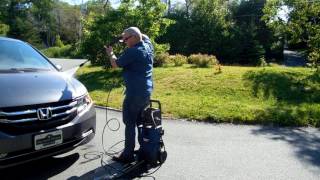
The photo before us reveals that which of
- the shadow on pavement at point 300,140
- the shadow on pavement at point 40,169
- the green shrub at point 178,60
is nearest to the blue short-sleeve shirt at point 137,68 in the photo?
the shadow on pavement at point 40,169

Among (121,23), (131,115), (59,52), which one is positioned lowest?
(131,115)

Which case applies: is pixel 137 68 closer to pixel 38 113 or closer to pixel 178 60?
pixel 38 113

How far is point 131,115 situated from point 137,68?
64cm

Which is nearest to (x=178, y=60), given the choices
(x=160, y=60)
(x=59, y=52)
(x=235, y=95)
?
(x=160, y=60)

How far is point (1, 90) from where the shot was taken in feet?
15.6

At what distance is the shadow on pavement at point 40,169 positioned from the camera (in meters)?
5.14

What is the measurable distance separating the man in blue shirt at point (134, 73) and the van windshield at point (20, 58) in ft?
4.52

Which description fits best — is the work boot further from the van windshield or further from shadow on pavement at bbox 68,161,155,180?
the van windshield

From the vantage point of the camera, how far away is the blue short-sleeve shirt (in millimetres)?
5160

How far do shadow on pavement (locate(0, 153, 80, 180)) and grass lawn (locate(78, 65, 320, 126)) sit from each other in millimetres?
3520

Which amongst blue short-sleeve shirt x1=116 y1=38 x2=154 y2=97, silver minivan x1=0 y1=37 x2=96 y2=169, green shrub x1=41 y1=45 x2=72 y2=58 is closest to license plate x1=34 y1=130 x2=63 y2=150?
silver minivan x1=0 y1=37 x2=96 y2=169

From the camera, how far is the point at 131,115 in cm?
536

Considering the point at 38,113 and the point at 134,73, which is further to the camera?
the point at 134,73

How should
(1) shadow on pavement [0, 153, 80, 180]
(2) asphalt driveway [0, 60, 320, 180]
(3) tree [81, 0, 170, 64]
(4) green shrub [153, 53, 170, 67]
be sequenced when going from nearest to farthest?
(1) shadow on pavement [0, 153, 80, 180] < (2) asphalt driveway [0, 60, 320, 180] < (3) tree [81, 0, 170, 64] < (4) green shrub [153, 53, 170, 67]
